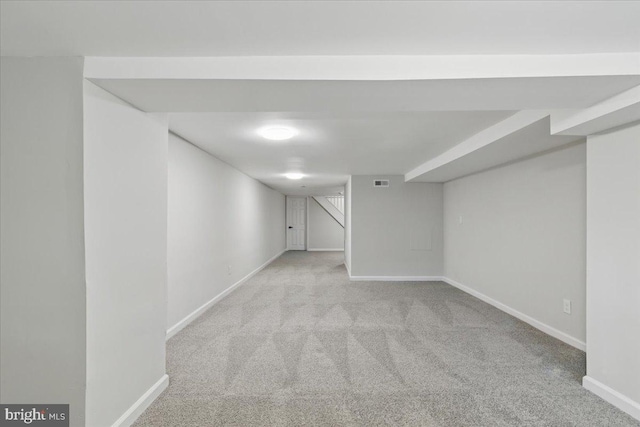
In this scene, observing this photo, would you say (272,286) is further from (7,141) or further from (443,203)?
(7,141)

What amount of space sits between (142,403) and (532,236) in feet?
13.5

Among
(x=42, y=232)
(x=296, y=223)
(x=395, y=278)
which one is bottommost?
(x=395, y=278)

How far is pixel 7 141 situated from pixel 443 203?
6.09m

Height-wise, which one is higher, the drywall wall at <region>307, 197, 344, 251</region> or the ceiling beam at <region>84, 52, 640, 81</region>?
the ceiling beam at <region>84, 52, 640, 81</region>

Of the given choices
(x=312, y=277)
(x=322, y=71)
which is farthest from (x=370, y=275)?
(x=322, y=71)

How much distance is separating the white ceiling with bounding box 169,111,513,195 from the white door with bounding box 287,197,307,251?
648 centimetres

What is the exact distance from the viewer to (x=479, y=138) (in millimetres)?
2955

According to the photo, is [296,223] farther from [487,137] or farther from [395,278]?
[487,137]

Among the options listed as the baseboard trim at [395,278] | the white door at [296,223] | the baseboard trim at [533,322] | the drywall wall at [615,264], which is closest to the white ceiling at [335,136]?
the drywall wall at [615,264]

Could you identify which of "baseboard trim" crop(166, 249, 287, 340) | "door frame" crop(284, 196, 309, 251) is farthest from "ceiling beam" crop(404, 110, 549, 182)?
"door frame" crop(284, 196, 309, 251)

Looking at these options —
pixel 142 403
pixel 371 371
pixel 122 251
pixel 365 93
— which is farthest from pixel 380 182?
pixel 142 403

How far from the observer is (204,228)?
3832 millimetres

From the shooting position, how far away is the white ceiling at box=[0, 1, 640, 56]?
1.13 meters

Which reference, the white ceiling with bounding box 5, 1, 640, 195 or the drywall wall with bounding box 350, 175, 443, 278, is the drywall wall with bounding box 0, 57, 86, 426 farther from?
the drywall wall with bounding box 350, 175, 443, 278
